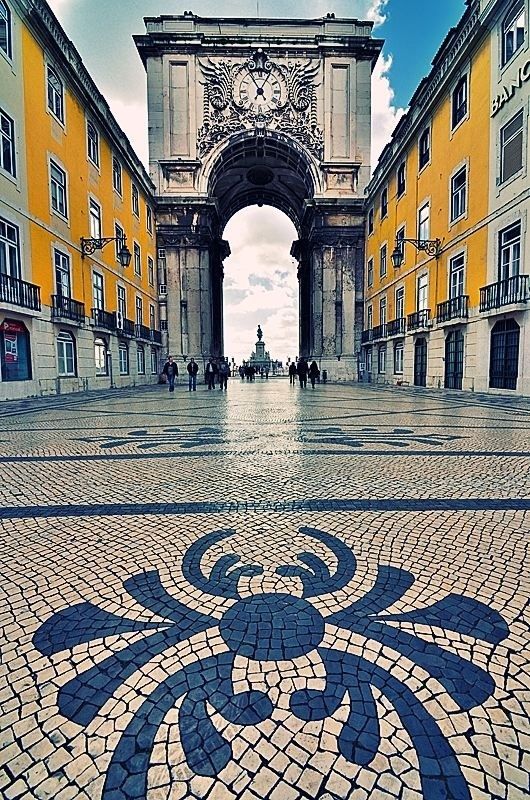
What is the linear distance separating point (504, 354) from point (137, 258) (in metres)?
21.5

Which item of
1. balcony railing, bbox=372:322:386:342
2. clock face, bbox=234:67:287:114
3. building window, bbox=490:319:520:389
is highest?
clock face, bbox=234:67:287:114

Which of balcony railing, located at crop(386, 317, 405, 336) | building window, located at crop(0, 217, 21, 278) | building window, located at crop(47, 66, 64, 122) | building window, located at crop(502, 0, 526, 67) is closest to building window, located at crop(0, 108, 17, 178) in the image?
building window, located at crop(0, 217, 21, 278)

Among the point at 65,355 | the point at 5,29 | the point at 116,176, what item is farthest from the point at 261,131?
the point at 65,355

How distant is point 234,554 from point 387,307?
2572cm

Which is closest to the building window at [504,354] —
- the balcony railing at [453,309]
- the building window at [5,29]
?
the balcony railing at [453,309]

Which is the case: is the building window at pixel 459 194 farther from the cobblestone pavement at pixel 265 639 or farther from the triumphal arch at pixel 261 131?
the cobblestone pavement at pixel 265 639

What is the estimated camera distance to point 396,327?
23703 millimetres

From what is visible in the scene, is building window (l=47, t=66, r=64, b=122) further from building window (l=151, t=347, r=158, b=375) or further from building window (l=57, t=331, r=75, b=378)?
building window (l=151, t=347, r=158, b=375)

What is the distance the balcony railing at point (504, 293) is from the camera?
12914 millimetres

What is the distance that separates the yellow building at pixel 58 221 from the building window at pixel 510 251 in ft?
48.5

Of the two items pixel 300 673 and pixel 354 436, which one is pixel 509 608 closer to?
pixel 300 673

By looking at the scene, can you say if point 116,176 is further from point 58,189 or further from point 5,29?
point 5,29

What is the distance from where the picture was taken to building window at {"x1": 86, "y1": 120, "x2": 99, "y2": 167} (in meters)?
18.8

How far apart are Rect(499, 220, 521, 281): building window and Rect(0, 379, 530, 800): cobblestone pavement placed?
42.3ft
